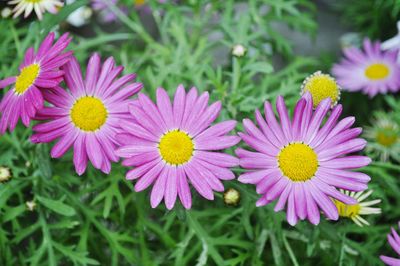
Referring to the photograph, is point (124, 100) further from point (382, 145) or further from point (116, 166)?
point (382, 145)

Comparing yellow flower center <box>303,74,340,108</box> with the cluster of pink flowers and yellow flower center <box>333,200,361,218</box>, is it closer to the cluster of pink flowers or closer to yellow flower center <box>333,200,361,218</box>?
the cluster of pink flowers

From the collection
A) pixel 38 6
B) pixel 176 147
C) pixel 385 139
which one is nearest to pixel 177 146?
pixel 176 147

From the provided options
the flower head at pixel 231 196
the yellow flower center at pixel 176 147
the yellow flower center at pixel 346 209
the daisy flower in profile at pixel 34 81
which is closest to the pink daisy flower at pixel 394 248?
the yellow flower center at pixel 346 209

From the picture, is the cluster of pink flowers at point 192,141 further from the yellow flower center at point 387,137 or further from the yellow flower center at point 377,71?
the yellow flower center at point 377,71

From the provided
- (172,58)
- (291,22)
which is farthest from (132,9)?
(291,22)

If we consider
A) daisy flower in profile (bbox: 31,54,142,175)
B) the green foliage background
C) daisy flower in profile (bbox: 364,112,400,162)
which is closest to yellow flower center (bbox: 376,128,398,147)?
daisy flower in profile (bbox: 364,112,400,162)
